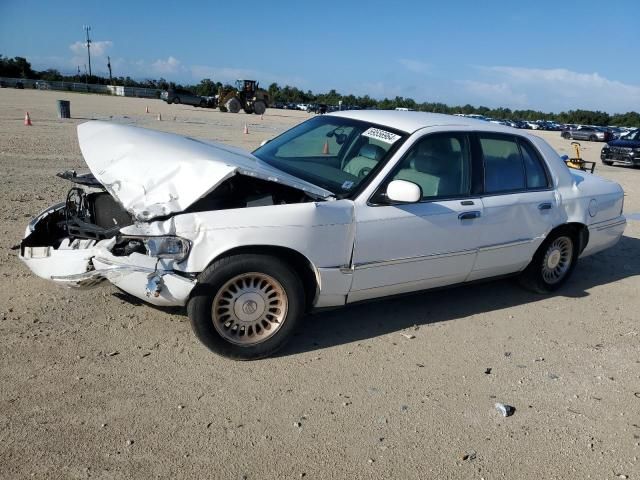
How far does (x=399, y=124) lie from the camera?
14.0 feet

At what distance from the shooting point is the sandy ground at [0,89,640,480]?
271cm

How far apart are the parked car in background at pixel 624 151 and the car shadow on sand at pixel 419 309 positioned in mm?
15255

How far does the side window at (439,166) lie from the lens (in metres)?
4.04

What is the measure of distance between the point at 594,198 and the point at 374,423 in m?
3.56

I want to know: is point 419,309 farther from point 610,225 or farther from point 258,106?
point 258,106

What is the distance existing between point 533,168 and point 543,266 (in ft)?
3.15

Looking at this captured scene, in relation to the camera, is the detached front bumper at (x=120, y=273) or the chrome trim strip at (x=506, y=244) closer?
A: the detached front bumper at (x=120, y=273)

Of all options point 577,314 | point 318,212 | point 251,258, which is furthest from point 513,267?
point 251,258

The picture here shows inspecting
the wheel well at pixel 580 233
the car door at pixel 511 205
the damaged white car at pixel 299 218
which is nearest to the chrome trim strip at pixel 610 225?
the wheel well at pixel 580 233

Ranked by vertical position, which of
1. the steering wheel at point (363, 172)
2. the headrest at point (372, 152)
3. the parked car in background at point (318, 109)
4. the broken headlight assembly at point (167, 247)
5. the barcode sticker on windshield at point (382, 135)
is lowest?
the parked car in background at point (318, 109)

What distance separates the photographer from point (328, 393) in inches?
131

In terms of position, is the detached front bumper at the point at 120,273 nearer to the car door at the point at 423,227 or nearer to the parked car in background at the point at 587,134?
the car door at the point at 423,227

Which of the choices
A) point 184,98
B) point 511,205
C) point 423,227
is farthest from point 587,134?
point 423,227

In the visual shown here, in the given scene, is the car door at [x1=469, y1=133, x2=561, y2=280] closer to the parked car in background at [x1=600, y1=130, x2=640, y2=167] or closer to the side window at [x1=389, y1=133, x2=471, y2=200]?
the side window at [x1=389, y1=133, x2=471, y2=200]
